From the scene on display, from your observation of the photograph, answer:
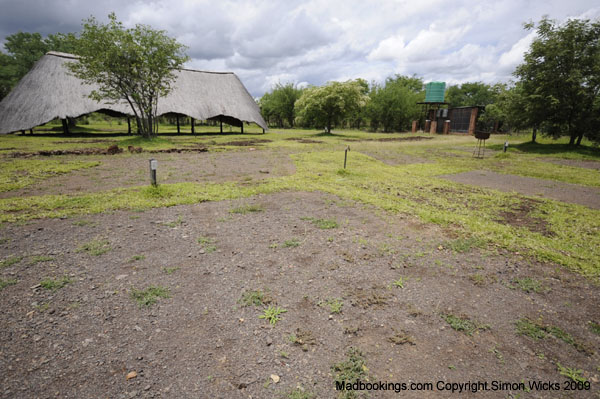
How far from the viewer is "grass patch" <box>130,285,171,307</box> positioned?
11.2 ft

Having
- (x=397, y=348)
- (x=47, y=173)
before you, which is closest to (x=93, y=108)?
(x=47, y=173)

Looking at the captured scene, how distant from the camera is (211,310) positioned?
10.9 feet

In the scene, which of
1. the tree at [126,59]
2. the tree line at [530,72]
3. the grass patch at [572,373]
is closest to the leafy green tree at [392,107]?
the tree line at [530,72]

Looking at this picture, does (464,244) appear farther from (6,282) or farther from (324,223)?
(6,282)

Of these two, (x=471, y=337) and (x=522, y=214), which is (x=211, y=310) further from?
(x=522, y=214)

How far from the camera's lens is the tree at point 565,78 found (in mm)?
19297

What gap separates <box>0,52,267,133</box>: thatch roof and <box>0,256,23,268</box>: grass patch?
20.8m

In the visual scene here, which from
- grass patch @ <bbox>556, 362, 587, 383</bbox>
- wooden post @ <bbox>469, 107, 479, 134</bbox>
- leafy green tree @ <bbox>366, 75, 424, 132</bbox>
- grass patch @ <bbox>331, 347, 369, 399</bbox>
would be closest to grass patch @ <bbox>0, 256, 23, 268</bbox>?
grass patch @ <bbox>331, 347, 369, 399</bbox>

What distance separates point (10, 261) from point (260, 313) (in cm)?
388

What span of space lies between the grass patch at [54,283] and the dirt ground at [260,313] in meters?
0.07

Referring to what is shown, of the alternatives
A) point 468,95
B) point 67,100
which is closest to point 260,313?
point 67,100

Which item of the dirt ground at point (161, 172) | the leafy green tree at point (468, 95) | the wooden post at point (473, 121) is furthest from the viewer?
the leafy green tree at point (468, 95)

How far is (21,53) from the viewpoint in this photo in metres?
38.9

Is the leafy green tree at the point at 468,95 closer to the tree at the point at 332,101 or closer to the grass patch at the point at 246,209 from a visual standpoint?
the tree at the point at 332,101
